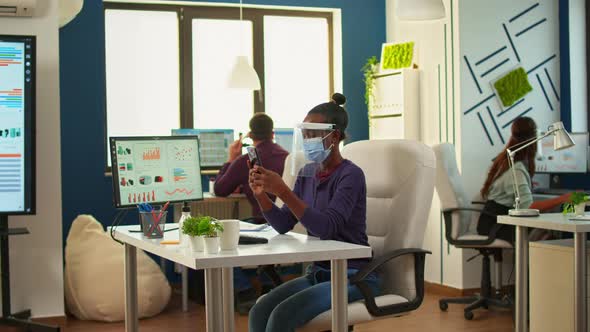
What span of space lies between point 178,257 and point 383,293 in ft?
3.21

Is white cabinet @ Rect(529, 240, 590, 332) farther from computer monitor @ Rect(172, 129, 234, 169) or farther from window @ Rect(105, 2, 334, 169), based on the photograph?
computer monitor @ Rect(172, 129, 234, 169)

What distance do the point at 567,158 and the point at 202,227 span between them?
4.33m

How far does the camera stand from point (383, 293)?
3049 millimetres

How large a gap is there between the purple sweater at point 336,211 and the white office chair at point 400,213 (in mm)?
132

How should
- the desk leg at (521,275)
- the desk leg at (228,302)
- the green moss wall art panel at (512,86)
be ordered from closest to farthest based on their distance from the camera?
the desk leg at (228,302), the desk leg at (521,275), the green moss wall art panel at (512,86)

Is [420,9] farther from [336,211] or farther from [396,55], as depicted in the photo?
[336,211]

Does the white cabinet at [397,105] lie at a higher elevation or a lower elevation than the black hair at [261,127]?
higher

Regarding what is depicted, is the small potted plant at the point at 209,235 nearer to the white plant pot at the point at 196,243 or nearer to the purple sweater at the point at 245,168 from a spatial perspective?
the white plant pot at the point at 196,243

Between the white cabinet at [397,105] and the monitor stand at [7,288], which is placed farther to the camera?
the white cabinet at [397,105]

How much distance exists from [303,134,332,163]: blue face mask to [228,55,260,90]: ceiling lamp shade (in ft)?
10.9

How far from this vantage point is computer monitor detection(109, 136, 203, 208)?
13.9ft

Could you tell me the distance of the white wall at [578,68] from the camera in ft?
20.4

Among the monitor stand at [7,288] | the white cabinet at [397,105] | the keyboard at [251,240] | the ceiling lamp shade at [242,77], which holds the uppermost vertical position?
the ceiling lamp shade at [242,77]

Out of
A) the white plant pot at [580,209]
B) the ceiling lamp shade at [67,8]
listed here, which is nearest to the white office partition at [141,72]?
the ceiling lamp shade at [67,8]
